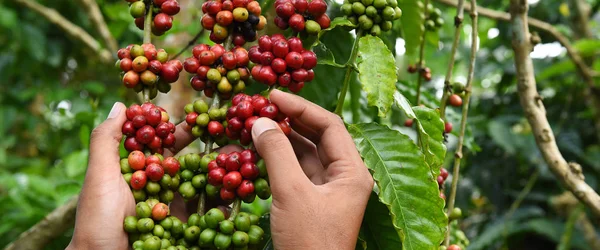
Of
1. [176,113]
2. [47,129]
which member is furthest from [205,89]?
[47,129]

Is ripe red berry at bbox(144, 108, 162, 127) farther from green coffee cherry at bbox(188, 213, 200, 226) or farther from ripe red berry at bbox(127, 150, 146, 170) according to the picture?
green coffee cherry at bbox(188, 213, 200, 226)

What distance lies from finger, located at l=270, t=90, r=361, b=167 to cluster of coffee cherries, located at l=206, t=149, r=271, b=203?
0.31 feet

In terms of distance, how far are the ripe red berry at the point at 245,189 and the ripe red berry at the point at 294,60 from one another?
198 mm

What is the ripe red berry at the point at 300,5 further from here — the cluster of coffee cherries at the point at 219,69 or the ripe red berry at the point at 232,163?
the ripe red berry at the point at 232,163

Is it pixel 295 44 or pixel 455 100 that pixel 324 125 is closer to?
pixel 295 44

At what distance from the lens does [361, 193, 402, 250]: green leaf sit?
0.93m

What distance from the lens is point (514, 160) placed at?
2.56 m

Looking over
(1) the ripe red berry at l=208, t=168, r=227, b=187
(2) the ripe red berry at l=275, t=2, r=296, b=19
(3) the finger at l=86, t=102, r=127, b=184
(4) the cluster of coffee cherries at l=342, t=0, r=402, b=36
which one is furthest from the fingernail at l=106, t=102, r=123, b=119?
(4) the cluster of coffee cherries at l=342, t=0, r=402, b=36

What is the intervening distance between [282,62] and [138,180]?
0.29m

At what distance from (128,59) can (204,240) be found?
340 mm

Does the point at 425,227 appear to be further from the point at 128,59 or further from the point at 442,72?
the point at 442,72

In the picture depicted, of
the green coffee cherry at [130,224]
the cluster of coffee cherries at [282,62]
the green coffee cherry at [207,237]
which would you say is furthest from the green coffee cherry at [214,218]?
the cluster of coffee cherries at [282,62]

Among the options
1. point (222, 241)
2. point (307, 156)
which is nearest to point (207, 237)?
point (222, 241)

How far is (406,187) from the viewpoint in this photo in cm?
89
